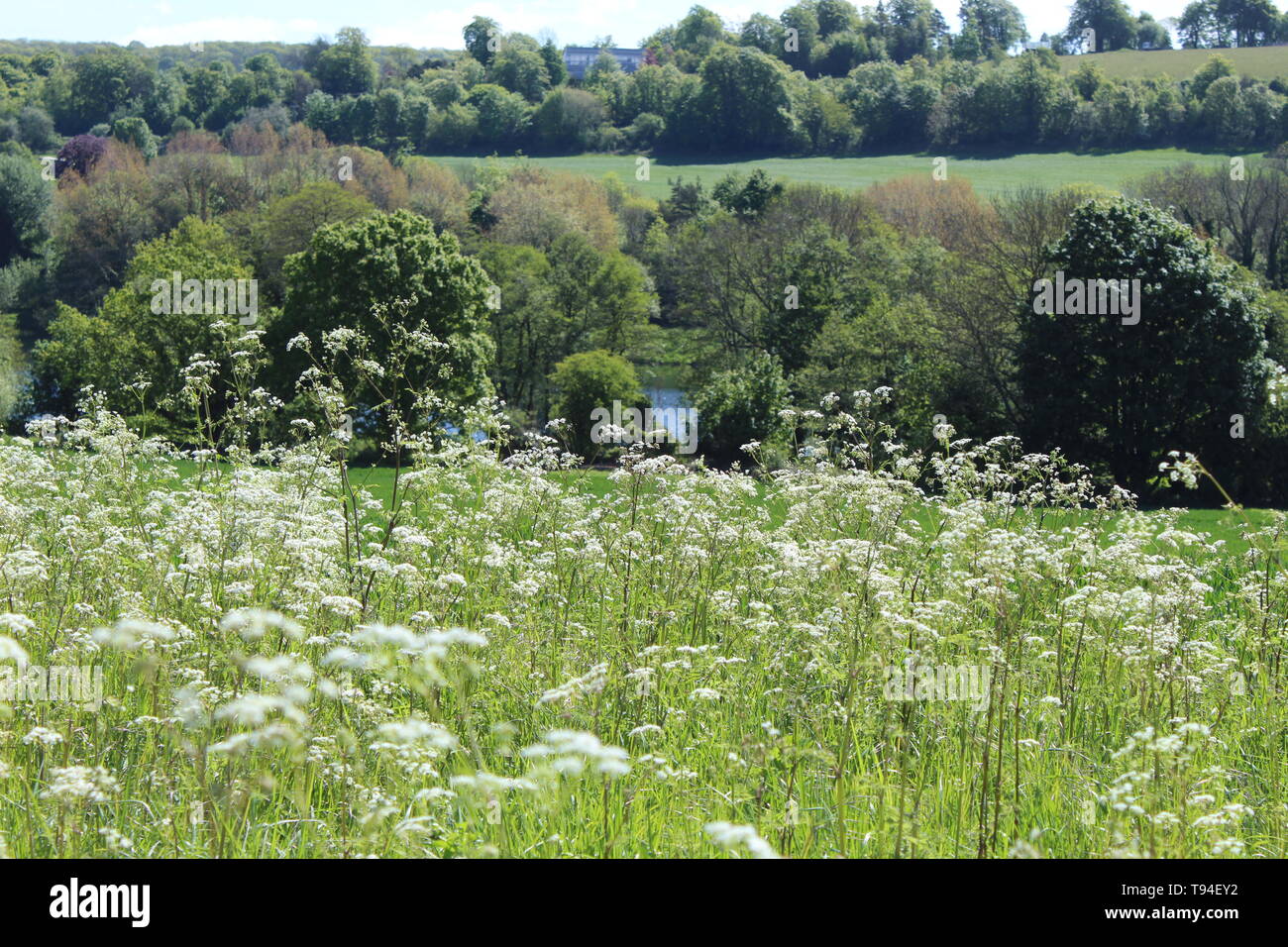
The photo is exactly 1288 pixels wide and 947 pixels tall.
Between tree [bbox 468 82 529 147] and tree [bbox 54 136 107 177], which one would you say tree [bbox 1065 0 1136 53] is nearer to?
tree [bbox 468 82 529 147]

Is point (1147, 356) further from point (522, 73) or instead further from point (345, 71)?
point (345, 71)

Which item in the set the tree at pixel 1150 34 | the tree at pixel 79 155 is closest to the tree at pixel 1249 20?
the tree at pixel 1150 34

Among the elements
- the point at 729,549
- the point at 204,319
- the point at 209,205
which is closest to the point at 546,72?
the point at 209,205

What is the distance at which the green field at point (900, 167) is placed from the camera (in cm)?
9875

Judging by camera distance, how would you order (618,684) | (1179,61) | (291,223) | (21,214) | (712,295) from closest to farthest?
(618,684) < (291,223) < (712,295) < (21,214) < (1179,61)

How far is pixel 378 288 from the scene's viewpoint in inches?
1689

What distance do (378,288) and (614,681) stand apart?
Answer: 38365 millimetres

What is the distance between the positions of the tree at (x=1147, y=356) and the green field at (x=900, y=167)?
55227 millimetres

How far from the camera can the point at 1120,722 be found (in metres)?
7.05

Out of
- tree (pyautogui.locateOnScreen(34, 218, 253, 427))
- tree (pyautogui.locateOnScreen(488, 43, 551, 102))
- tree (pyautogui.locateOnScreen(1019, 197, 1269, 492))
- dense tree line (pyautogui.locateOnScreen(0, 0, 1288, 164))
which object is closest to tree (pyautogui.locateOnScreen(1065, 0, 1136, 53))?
dense tree line (pyautogui.locateOnScreen(0, 0, 1288, 164))

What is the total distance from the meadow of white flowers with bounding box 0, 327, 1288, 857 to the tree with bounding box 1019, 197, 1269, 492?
2927cm

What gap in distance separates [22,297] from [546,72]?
104 metres

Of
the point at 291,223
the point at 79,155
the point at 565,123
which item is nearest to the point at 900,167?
the point at 565,123
